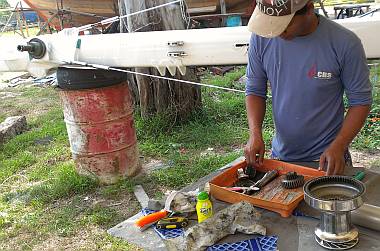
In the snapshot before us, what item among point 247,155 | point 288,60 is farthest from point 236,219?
point 288,60

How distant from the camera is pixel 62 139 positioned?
18.2 ft

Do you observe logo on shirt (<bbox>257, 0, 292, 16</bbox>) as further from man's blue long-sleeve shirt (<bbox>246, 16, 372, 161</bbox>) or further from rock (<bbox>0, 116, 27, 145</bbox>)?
rock (<bbox>0, 116, 27, 145</bbox>)

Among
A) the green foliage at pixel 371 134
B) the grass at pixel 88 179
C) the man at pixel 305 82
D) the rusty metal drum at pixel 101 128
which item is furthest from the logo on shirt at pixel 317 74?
the green foliage at pixel 371 134

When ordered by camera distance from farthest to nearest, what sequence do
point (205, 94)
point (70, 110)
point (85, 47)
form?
point (205, 94) → point (70, 110) → point (85, 47)

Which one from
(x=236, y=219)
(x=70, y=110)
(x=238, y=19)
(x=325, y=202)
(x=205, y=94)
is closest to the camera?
(x=325, y=202)

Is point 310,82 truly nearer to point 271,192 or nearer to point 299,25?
point 299,25

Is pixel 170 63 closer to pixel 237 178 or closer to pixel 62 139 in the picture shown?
pixel 237 178

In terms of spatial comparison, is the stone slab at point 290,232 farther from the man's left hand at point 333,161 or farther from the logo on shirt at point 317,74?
the logo on shirt at point 317,74

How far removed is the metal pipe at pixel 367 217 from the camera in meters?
1.46

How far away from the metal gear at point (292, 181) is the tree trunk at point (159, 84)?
3.37m

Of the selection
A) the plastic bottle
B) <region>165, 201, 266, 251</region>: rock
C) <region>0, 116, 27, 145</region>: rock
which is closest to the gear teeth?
<region>165, 201, 266, 251</region>: rock

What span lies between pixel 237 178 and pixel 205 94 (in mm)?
4539

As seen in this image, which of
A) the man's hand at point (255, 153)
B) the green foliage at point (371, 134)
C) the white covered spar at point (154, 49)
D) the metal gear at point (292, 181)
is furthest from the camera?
the green foliage at point (371, 134)

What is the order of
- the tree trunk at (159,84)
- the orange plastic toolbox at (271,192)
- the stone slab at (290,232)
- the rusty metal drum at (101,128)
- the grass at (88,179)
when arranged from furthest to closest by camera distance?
1. the tree trunk at (159,84)
2. the rusty metal drum at (101,128)
3. the grass at (88,179)
4. the orange plastic toolbox at (271,192)
5. the stone slab at (290,232)
